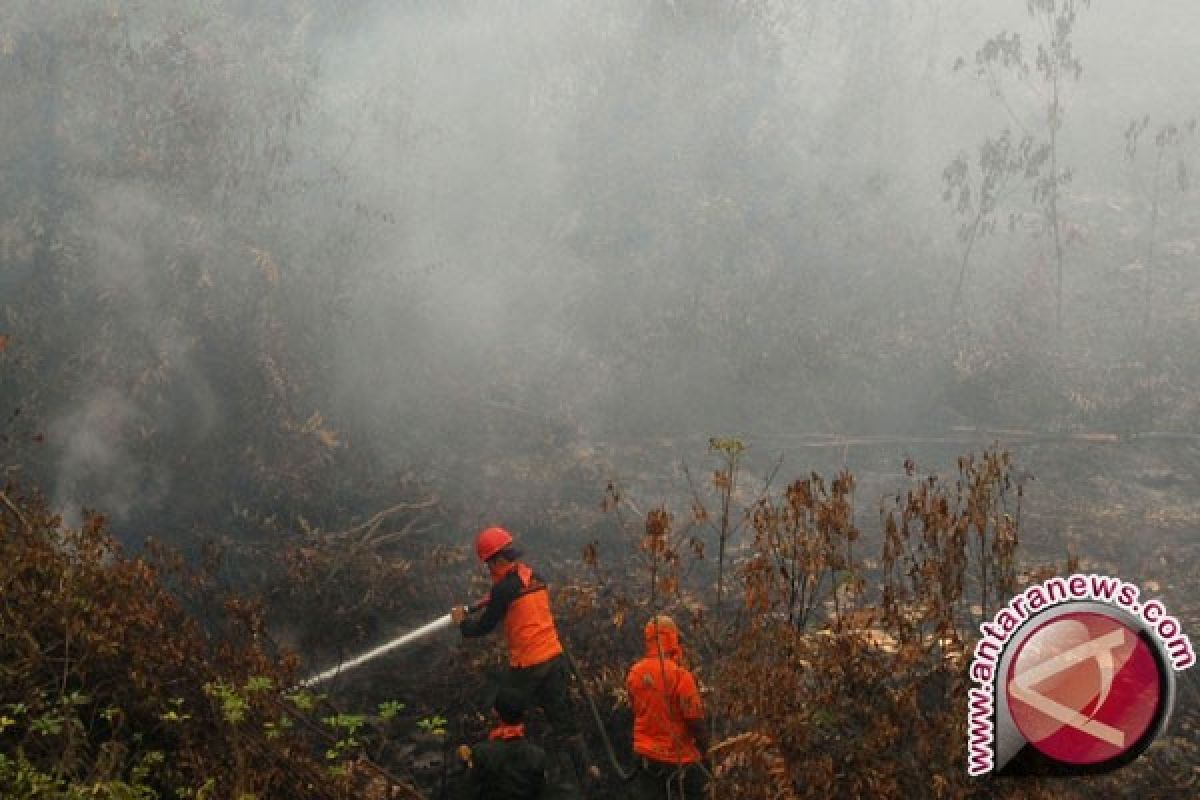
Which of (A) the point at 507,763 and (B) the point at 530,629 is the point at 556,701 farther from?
(A) the point at 507,763

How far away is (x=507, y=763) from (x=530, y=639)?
1270 mm

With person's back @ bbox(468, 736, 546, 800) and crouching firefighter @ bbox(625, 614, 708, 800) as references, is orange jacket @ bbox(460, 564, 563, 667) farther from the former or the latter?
person's back @ bbox(468, 736, 546, 800)

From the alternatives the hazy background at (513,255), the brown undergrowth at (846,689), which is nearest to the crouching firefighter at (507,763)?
the brown undergrowth at (846,689)

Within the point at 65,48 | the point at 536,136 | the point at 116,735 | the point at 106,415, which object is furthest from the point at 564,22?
the point at 116,735

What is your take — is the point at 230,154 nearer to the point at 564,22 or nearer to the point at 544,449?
the point at 544,449

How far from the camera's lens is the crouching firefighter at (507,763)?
4605 mm

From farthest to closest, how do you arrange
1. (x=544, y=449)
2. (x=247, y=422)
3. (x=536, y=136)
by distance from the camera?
(x=536, y=136) < (x=544, y=449) < (x=247, y=422)

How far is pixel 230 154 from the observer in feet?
35.1

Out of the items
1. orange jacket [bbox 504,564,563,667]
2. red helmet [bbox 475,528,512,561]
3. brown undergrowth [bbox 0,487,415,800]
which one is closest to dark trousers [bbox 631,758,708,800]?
orange jacket [bbox 504,564,563,667]

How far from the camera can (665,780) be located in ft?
16.2

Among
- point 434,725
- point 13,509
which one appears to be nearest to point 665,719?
point 434,725

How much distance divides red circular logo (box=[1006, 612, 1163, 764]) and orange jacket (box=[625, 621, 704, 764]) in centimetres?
172

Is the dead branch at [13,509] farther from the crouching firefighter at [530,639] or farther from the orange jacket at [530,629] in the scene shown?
the orange jacket at [530,629]

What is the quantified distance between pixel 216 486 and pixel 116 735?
510cm
